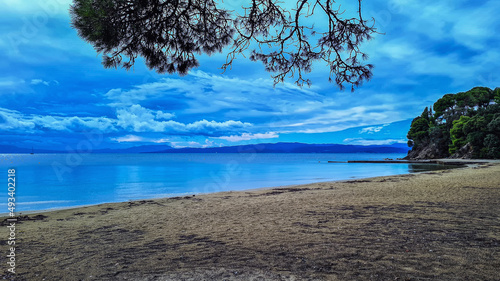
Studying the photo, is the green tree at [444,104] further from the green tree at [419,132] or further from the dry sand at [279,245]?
the dry sand at [279,245]

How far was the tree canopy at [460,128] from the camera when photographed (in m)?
49.7

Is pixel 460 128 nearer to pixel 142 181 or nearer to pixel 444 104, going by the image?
pixel 444 104

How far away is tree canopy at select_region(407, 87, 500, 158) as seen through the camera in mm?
49656

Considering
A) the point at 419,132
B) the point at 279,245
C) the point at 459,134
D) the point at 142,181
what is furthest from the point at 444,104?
the point at 279,245

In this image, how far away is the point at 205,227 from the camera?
285 inches

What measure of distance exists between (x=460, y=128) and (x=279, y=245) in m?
64.4

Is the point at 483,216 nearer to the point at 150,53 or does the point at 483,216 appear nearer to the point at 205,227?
the point at 205,227

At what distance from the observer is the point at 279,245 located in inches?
205

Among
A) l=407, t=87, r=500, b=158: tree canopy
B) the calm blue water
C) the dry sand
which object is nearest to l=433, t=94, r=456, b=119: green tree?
l=407, t=87, r=500, b=158: tree canopy

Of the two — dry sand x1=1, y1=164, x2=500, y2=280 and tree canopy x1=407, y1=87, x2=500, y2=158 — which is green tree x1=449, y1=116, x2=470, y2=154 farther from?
dry sand x1=1, y1=164, x2=500, y2=280

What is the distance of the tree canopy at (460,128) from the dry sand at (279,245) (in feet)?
170

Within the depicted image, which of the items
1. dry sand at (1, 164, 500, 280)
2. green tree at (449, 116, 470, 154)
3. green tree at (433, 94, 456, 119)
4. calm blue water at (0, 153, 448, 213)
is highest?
green tree at (433, 94, 456, 119)

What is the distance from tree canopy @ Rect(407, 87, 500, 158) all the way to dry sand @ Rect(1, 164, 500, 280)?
51787mm

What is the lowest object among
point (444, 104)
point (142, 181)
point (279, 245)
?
point (142, 181)
